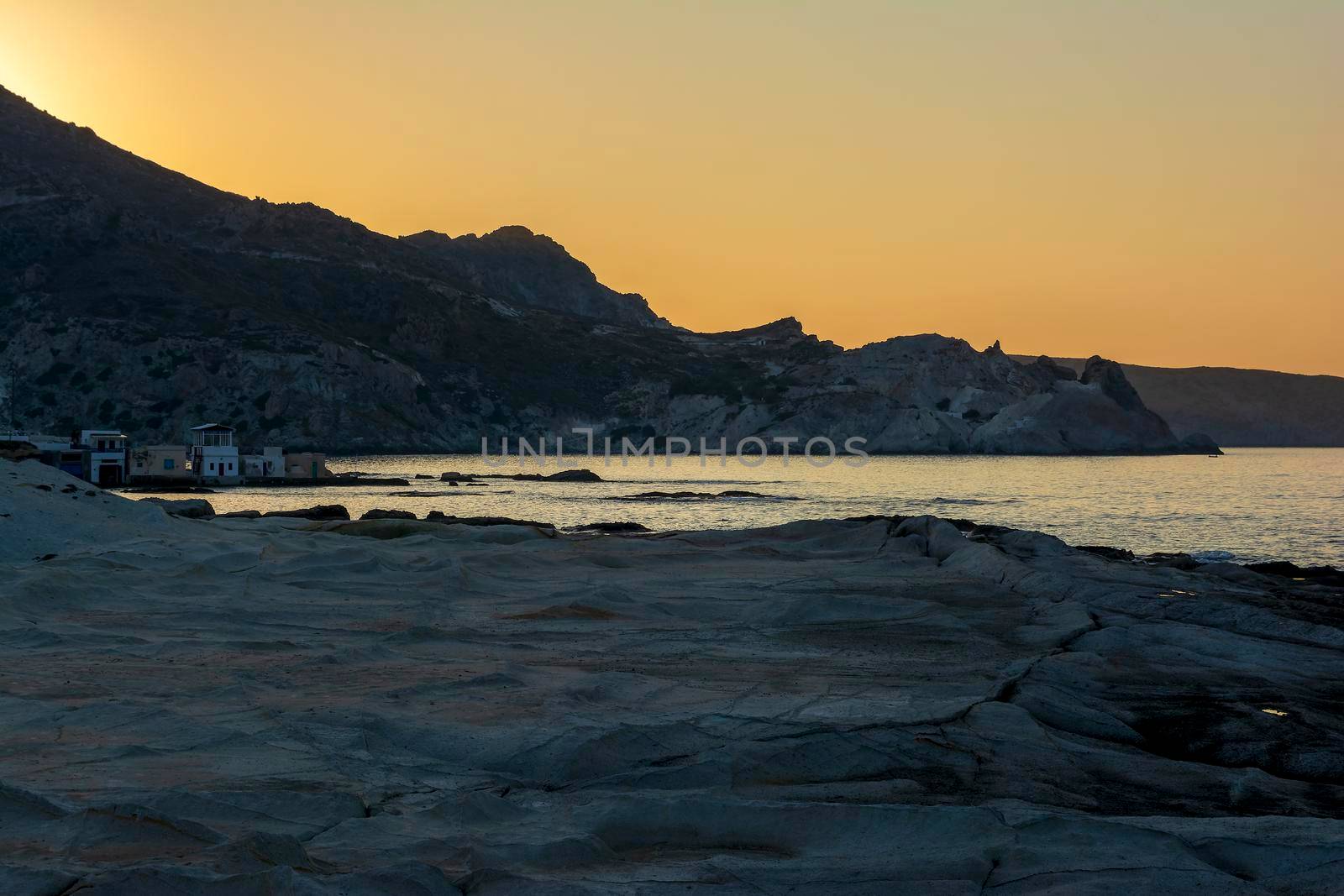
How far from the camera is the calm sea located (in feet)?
227

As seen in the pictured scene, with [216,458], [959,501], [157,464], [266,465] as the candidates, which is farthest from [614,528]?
[266,465]

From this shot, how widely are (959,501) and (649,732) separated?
90848 mm

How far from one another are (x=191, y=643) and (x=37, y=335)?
195m

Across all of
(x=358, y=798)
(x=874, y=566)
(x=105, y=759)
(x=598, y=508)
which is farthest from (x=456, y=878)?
(x=598, y=508)

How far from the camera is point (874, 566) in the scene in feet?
97.7

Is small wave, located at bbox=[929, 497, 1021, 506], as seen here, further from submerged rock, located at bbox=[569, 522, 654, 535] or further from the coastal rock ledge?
the coastal rock ledge

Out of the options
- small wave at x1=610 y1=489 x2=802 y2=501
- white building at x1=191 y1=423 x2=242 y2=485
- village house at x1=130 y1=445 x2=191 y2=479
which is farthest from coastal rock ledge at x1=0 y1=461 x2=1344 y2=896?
white building at x1=191 y1=423 x2=242 y2=485

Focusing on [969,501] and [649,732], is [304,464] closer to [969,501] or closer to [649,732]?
[969,501]

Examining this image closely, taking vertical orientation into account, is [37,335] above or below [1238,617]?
above

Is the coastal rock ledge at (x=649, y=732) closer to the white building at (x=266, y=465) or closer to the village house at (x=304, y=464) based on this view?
the white building at (x=266, y=465)

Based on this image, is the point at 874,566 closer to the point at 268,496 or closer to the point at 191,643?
the point at 191,643

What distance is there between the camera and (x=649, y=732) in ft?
41.4

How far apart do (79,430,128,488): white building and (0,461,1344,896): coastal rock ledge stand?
78886 mm

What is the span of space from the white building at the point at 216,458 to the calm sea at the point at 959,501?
16.9ft
